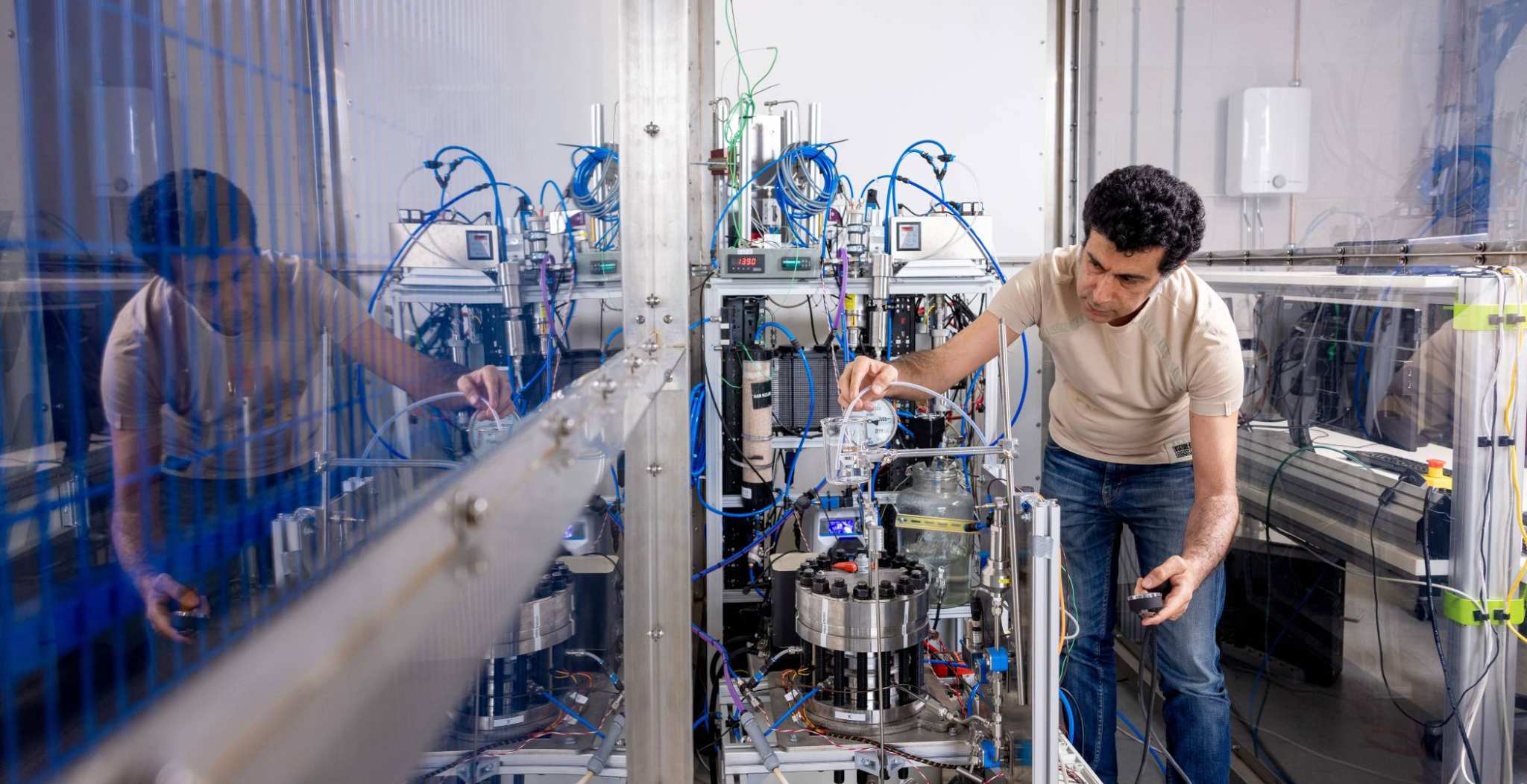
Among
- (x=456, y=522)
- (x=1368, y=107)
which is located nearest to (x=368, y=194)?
(x=456, y=522)

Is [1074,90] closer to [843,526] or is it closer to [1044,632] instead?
[843,526]

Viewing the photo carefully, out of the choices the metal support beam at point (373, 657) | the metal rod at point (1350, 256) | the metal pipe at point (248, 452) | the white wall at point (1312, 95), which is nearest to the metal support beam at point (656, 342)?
the metal support beam at point (373, 657)

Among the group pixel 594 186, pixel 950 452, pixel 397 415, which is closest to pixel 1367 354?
pixel 950 452

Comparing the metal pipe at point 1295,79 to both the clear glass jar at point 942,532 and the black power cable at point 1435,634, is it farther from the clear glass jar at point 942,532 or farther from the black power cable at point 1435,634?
the clear glass jar at point 942,532

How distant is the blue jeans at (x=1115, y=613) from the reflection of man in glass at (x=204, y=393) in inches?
86.6

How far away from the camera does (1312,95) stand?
271cm

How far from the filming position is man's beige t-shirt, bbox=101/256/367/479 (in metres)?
0.21

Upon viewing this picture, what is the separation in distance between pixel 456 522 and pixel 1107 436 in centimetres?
205

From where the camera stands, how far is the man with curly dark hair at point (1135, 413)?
75.7 inches

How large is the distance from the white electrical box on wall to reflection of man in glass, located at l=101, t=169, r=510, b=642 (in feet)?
9.91

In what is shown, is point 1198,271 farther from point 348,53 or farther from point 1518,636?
point 348,53

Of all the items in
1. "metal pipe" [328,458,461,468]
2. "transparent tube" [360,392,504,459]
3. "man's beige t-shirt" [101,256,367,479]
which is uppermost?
"man's beige t-shirt" [101,256,367,479]

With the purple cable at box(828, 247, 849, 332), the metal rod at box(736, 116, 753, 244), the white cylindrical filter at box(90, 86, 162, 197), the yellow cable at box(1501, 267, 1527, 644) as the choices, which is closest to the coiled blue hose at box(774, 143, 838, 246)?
the metal rod at box(736, 116, 753, 244)

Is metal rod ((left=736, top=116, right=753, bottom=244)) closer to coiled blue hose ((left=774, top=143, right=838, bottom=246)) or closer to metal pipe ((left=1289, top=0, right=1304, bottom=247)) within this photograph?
coiled blue hose ((left=774, top=143, right=838, bottom=246))
